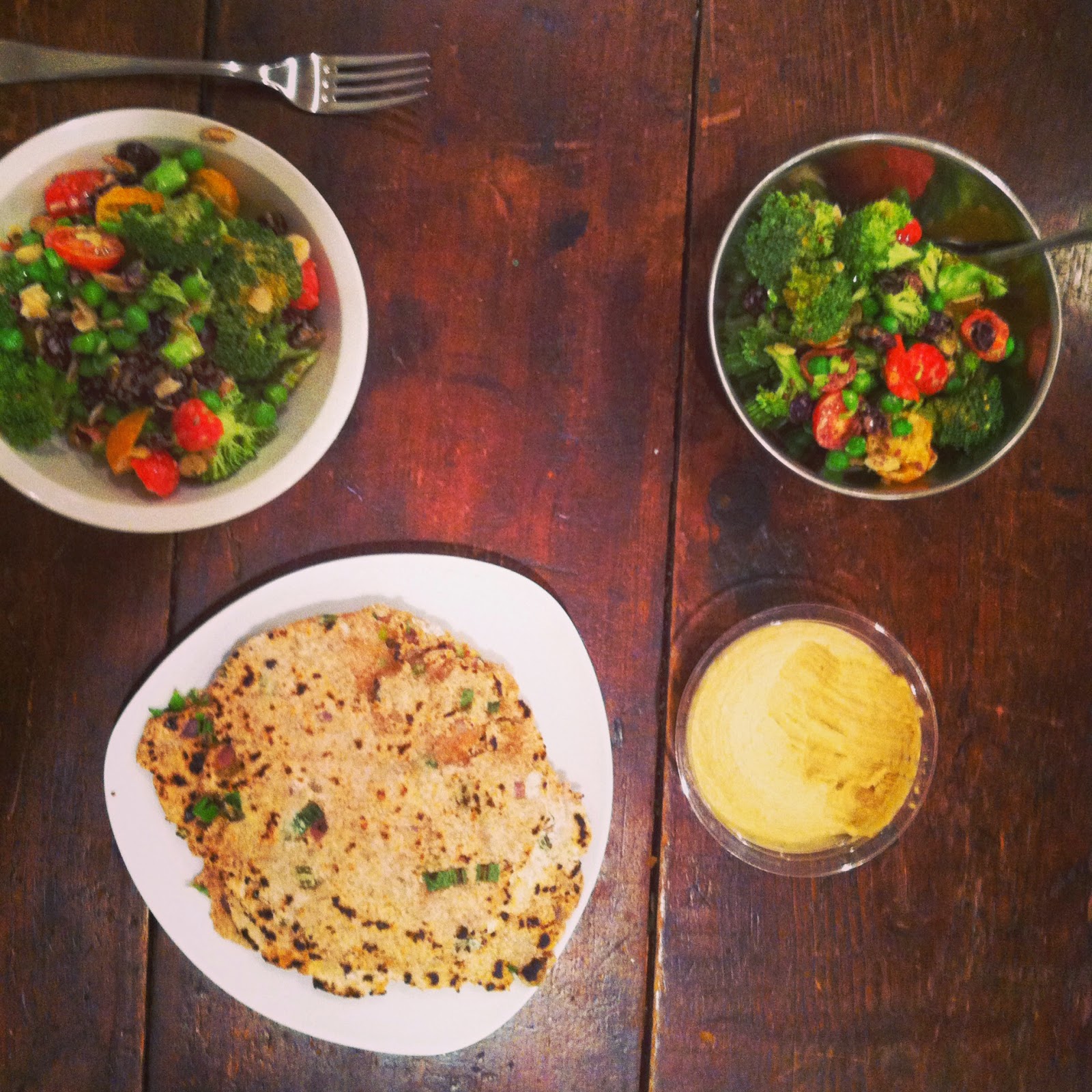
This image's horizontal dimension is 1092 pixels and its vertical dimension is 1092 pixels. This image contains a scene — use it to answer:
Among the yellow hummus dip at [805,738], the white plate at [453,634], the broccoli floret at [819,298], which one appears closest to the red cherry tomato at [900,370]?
the broccoli floret at [819,298]

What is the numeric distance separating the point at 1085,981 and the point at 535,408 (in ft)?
5.85

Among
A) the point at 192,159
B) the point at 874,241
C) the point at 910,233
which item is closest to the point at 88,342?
the point at 192,159

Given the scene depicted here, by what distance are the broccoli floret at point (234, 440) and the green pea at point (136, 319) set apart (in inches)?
7.3

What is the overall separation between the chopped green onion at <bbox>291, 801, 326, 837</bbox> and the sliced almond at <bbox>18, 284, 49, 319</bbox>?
1066 millimetres

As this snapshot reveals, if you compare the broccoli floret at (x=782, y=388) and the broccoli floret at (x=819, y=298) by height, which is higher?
the broccoli floret at (x=819, y=298)

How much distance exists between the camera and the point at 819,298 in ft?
5.03

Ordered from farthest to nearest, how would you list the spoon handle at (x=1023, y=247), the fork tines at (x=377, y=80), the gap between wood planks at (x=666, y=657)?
the gap between wood planks at (x=666, y=657) → the fork tines at (x=377, y=80) → the spoon handle at (x=1023, y=247)

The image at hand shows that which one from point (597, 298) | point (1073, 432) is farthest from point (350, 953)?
point (1073, 432)

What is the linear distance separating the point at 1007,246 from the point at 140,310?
163cm

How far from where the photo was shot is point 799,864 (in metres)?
1.80

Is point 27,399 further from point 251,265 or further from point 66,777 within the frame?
point 66,777

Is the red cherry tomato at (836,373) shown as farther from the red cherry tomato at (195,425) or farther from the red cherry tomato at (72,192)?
the red cherry tomato at (72,192)

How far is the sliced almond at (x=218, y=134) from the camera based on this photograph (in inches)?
58.8

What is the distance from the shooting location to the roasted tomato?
1.59 metres
